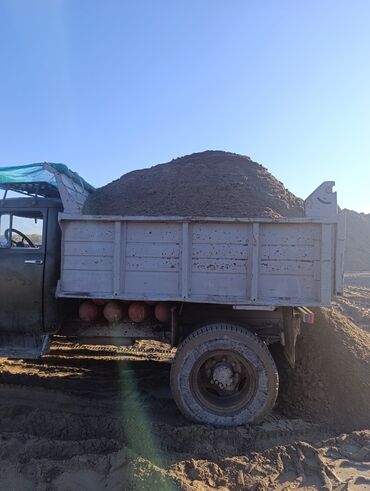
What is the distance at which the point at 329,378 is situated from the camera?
17.7 feet

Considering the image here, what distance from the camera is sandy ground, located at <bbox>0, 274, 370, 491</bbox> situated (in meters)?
3.50

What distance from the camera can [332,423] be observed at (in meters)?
4.79

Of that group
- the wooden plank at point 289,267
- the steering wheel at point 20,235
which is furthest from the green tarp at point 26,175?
the wooden plank at point 289,267

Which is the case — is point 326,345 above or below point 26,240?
below

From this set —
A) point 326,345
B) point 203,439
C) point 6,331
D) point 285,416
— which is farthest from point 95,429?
point 326,345

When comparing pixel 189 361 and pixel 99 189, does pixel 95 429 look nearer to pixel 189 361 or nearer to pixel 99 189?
pixel 189 361

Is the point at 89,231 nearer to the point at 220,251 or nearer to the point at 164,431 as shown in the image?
the point at 220,251

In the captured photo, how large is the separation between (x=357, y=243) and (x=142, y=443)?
1525 inches

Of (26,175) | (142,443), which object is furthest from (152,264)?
(26,175)

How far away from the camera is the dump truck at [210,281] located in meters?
4.65

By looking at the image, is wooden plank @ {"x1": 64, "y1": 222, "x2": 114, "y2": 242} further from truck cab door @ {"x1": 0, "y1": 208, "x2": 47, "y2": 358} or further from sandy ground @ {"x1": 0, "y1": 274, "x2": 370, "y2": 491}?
sandy ground @ {"x1": 0, "y1": 274, "x2": 370, "y2": 491}

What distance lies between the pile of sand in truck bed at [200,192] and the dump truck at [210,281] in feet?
2.64

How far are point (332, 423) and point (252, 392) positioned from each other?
38.3 inches

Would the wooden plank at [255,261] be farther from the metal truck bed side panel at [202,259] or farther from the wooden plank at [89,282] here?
the wooden plank at [89,282]
